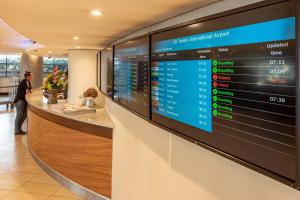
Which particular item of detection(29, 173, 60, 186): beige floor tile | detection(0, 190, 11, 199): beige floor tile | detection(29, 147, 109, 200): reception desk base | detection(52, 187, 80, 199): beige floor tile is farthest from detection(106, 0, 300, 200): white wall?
detection(0, 190, 11, 199): beige floor tile

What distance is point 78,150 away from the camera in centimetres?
430

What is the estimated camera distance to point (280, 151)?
108cm

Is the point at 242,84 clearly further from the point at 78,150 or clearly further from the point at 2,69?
the point at 2,69

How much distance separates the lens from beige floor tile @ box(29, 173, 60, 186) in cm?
477

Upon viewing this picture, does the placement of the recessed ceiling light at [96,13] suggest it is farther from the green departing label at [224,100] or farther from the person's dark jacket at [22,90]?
the person's dark jacket at [22,90]

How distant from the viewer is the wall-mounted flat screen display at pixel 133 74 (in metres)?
2.37

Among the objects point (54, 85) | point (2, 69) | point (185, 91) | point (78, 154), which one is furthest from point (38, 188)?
point (2, 69)

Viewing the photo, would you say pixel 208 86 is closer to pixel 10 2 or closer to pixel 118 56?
pixel 10 2

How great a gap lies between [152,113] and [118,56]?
114cm

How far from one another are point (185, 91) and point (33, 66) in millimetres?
13023

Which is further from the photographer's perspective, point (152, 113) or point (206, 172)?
point (152, 113)

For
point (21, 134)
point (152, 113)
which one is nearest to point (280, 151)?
point (152, 113)

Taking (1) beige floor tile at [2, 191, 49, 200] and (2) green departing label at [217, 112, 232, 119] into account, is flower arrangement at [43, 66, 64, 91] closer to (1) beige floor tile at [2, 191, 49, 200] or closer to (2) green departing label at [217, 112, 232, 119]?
(1) beige floor tile at [2, 191, 49, 200]

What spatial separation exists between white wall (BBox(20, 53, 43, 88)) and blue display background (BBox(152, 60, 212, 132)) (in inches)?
484
